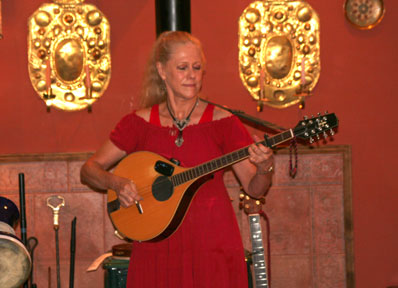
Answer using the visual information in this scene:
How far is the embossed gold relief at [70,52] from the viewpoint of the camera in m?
4.45

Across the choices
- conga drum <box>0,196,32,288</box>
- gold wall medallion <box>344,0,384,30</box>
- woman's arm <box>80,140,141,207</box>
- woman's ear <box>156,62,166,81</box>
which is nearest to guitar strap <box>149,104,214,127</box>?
woman's ear <box>156,62,166,81</box>

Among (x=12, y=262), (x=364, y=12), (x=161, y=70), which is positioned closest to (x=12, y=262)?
(x=12, y=262)

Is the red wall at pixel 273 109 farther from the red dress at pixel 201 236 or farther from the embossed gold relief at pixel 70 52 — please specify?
the red dress at pixel 201 236

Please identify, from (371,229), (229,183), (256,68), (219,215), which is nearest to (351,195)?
(371,229)

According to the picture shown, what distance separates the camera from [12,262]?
1.59 meters

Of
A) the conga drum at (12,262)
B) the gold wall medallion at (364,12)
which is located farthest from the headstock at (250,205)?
the conga drum at (12,262)

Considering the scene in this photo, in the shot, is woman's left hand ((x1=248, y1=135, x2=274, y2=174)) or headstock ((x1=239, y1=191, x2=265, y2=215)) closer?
woman's left hand ((x1=248, y1=135, x2=274, y2=174))

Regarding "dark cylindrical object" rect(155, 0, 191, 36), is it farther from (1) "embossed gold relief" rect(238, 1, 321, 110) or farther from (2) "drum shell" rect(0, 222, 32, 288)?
(2) "drum shell" rect(0, 222, 32, 288)

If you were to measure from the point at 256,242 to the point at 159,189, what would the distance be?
4.20ft

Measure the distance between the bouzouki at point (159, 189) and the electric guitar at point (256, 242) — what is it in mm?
1093

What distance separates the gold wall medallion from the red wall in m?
0.06

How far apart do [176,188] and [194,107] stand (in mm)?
397

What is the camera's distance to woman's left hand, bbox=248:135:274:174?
2.48 meters

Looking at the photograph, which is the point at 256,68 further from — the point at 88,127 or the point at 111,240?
the point at 111,240
